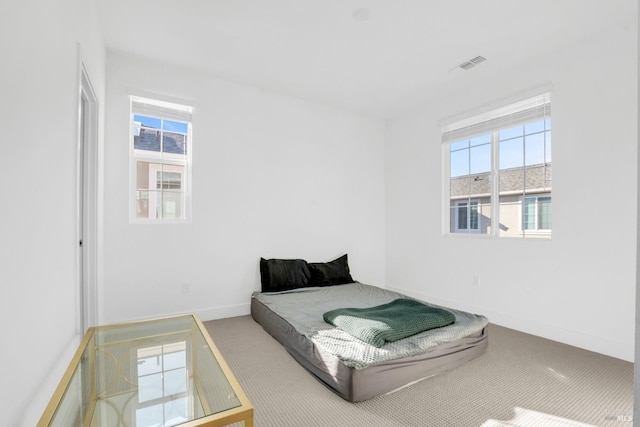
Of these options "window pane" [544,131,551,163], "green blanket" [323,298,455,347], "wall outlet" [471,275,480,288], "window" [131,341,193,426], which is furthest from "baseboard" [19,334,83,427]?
"window pane" [544,131,551,163]

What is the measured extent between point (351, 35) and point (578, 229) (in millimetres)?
2555

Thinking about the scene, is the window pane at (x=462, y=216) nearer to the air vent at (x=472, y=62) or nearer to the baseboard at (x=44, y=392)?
the air vent at (x=472, y=62)

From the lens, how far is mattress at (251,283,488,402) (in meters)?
1.87

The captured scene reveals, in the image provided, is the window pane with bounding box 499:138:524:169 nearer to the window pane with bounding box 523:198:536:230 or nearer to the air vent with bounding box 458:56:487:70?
the window pane with bounding box 523:198:536:230

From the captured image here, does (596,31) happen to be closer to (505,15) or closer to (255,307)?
(505,15)

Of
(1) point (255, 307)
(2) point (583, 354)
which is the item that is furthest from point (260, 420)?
(2) point (583, 354)

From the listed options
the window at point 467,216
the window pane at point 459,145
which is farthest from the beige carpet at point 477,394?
the window pane at point 459,145

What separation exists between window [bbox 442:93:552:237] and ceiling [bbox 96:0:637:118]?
1.69ft

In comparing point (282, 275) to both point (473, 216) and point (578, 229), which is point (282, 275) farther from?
point (578, 229)

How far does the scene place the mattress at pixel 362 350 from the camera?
1.87 metres

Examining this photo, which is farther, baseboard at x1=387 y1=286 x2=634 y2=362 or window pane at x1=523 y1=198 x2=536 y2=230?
window pane at x1=523 y1=198 x2=536 y2=230

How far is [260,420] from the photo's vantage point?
1.71m

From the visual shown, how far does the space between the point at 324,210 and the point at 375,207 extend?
88 centimetres

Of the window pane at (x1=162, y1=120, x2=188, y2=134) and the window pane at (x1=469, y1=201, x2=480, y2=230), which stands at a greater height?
the window pane at (x1=162, y1=120, x2=188, y2=134)
